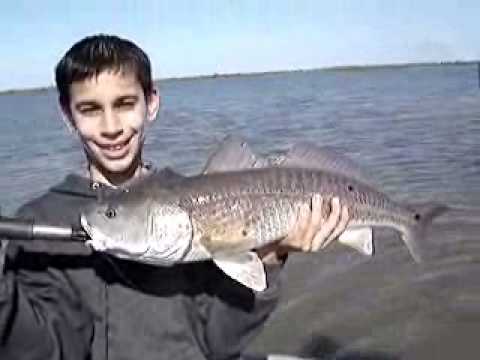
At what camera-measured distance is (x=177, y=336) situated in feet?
10.7

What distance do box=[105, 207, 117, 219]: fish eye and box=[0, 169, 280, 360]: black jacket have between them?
13.5 inches

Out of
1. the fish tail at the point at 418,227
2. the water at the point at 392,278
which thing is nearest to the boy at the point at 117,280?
the fish tail at the point at 418,227

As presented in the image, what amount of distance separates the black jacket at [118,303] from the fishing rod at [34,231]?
27 centimetres

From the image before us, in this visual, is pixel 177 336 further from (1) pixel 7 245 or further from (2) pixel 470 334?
(2) pixel 470 334

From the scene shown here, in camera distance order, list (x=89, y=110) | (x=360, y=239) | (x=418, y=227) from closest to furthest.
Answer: (x=89, y=110)
(x=360, y=239)
(x=418, y=227)

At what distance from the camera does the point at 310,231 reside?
3254 mm

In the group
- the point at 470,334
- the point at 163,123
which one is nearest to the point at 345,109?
the point at 163,123

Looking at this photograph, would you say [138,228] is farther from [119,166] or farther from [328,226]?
[328,226]

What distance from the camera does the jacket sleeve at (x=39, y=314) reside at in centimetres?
286

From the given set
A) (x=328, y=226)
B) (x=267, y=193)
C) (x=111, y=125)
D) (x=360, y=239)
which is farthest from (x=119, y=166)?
(x=360, y=239)

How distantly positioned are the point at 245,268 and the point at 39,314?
99 cm

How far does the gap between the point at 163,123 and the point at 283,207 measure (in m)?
30.8

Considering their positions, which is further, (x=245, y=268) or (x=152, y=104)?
(x=152, y=104)

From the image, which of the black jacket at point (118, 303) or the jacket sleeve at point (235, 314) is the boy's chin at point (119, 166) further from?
the jacket sleeve at point (235, 314)
